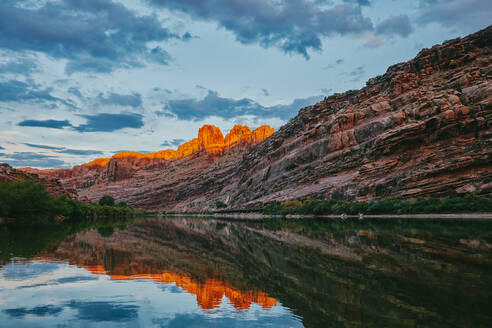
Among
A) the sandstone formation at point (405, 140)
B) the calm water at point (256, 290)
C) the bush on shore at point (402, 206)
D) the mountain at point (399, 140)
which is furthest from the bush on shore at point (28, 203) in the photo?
the mountain at point (399, 140)

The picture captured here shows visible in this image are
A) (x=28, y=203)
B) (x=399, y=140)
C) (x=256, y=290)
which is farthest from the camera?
(x=399, y=140)

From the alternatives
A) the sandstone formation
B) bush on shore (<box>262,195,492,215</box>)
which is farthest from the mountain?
bush on shore (<box>262,195,492,215</box>)

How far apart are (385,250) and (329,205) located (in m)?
54.2

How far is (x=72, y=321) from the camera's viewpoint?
7.35 m

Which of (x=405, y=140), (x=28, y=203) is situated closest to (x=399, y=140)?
(x=405, y=140)

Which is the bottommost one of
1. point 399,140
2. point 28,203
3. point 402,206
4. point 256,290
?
point 256,290

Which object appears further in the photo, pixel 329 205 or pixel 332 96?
pixel 332 96

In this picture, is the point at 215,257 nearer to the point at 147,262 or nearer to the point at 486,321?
the point at 147,262

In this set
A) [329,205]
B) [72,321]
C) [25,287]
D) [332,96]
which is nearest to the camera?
[72,321]

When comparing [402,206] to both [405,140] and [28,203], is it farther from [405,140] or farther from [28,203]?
[28,203]

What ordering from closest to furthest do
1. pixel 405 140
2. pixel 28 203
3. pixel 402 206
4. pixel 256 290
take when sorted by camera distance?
pixel 256 290 < pixel 402 206 < pixel 28 203 < pixel 405 140

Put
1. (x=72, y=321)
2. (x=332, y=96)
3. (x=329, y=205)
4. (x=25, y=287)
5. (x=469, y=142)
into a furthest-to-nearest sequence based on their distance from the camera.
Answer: (x=332, y=96) → (x=329, y=205) → (x=469, y=142) → (x=25, y=287) → (x=72, y=321)

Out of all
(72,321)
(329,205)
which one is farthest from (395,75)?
(72,321)

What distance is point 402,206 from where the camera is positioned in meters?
54.8
